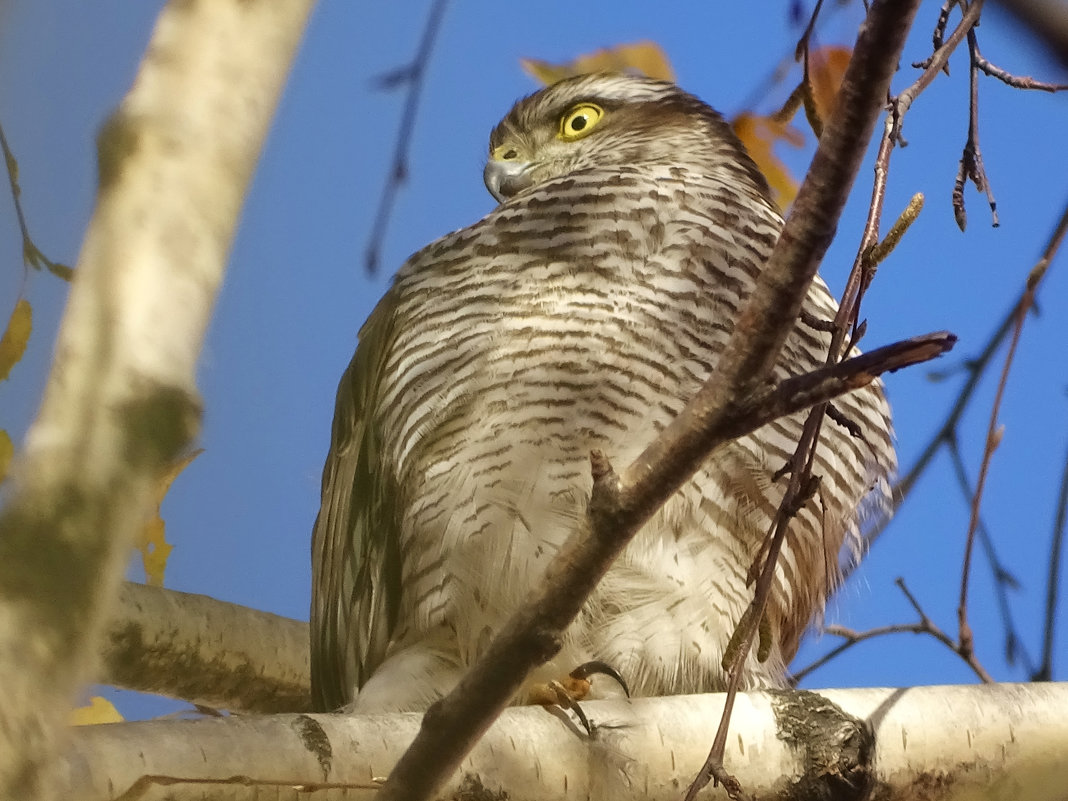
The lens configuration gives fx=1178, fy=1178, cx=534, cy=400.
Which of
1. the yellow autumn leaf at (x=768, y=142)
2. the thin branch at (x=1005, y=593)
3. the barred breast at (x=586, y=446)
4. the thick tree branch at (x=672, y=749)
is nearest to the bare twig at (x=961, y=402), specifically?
the thin branch at (x=1005, y=593)

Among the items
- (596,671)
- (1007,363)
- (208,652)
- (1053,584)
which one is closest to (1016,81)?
(1007,363)

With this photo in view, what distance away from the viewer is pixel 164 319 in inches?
25.3

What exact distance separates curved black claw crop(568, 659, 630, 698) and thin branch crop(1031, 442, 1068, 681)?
588 mm

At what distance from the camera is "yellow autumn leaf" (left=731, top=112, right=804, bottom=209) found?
2.86m

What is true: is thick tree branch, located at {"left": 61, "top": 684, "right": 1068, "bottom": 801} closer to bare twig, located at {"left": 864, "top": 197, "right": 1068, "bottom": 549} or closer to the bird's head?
bare twig, located at {"left": 864, "top": 197, "right": 1068, "bottom": 549}

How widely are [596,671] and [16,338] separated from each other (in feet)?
3.24

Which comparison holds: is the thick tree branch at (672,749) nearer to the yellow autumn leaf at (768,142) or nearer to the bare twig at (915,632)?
the bare twig at (915,632)

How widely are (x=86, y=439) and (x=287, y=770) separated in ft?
1.98

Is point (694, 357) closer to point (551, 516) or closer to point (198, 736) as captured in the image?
point (551, 516)

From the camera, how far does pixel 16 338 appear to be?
100 cm

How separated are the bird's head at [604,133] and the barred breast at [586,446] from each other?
1.54 feet

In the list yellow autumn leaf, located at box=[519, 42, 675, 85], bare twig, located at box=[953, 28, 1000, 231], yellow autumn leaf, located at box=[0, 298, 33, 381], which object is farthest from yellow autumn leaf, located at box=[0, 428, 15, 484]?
yellow autumn leaf, located at box=[519, 42, 675, 85]

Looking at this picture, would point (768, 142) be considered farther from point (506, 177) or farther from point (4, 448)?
point (4, 448)

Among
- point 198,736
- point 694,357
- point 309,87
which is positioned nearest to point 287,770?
point 198,736
